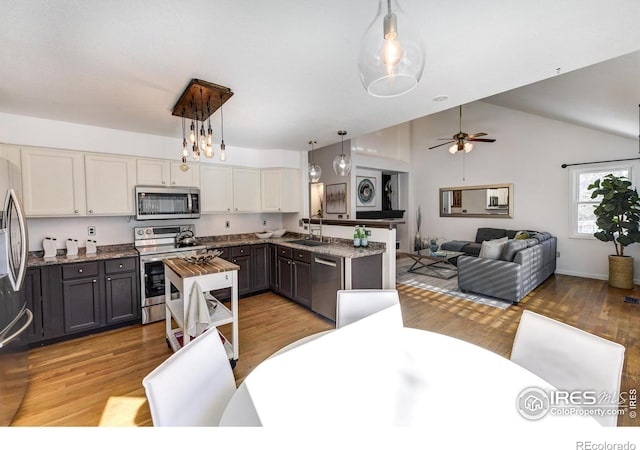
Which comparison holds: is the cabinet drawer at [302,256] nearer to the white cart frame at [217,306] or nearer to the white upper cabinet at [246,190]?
the white cart frame at [217,306]

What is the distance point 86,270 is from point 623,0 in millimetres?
4764

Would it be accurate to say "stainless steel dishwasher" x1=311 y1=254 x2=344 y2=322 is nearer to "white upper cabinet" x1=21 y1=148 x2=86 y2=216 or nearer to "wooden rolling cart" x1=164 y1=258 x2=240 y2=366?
"wooden rolling cart" x1=164 y1=258 x2=240 y2=366

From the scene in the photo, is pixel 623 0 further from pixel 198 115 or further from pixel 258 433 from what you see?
pixel 198 115

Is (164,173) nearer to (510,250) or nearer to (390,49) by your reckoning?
(390,49)

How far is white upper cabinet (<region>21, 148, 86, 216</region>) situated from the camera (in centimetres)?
290

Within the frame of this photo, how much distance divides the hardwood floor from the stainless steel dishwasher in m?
0.16

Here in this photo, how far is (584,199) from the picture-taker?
5027 mm

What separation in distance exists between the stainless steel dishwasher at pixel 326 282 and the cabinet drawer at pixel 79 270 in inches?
97.1

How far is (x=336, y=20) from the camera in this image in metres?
1.56

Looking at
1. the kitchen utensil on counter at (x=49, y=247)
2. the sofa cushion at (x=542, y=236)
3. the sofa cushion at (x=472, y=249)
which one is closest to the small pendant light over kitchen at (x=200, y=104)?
the kitchen utensil on counter at (x=49, y=247)

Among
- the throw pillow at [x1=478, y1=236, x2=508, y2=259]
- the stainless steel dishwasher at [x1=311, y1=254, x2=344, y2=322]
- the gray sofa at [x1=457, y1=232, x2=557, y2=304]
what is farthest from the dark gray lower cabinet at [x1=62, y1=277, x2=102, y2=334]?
the throw pillow at [x1=478, y1=236, x2=508, y2=259]

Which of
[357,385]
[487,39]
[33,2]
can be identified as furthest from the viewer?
[487,39]

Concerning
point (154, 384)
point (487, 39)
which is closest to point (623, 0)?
point (487, 39)

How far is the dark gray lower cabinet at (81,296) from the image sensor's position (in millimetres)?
2742
